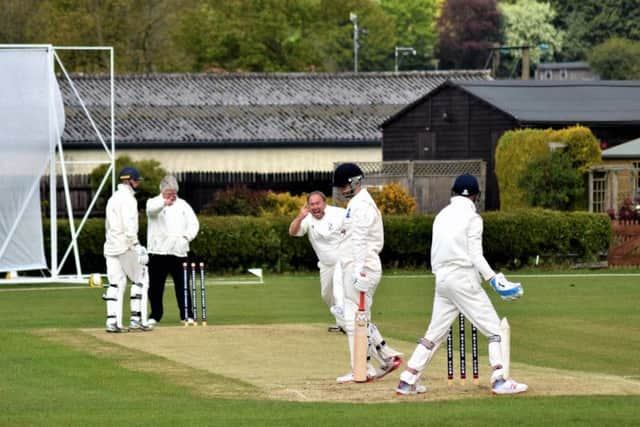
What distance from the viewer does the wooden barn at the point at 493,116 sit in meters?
47.8

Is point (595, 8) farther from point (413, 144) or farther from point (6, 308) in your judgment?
point (6, 308)

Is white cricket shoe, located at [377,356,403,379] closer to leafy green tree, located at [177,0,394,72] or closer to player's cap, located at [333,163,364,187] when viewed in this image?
player's cap, located at [333,163,364,187]

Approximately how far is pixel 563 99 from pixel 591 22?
74.0 metres

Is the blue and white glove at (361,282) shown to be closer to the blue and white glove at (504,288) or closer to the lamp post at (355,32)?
the blue and white glove at (504,288)

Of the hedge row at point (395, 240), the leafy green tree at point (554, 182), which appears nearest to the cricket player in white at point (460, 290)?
the hedge row at point (395, 240)

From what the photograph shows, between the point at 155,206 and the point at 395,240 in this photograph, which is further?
the point at 395,240

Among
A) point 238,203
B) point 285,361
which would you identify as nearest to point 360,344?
point 285,361

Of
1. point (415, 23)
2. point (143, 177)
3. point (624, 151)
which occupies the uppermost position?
point (415, 23)

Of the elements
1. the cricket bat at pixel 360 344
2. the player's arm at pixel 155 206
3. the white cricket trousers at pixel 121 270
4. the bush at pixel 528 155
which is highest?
the bush at pixel 528 155

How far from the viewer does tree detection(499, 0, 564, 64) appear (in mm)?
130625

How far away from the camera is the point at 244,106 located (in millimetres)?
65812

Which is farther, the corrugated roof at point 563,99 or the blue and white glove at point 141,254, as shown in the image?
the corrugated roof at point 563,99

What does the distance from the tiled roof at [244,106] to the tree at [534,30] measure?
195 ft

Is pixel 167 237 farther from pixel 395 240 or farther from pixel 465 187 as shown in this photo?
pixel 395 240
